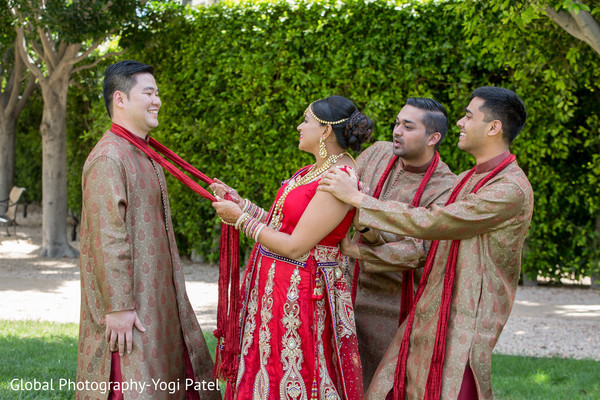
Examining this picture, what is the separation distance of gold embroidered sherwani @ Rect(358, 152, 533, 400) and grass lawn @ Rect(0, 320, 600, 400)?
220 cm

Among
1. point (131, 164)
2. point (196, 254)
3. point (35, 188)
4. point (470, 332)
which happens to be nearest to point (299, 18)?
point (196, 254)

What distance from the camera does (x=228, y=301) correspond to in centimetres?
331

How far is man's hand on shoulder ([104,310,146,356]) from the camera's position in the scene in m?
2.91

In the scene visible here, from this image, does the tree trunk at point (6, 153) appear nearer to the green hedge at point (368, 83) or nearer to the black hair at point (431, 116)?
the green hedge at point (368, 83)

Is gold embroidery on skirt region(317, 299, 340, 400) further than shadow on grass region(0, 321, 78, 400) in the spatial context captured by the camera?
No

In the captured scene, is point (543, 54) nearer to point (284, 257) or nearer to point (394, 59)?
point (394, 59)

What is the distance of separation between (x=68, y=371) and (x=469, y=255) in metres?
3.38

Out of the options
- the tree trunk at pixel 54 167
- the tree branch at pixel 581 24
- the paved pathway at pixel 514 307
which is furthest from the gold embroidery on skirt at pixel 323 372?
the tree trunk at pixel 54 167

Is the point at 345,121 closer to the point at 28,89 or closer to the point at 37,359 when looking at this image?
the point at 37,359

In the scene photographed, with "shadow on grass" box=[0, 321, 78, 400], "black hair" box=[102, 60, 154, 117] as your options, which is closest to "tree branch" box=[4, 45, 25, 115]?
"shadow on grass" box=[0, 321, 78, 400]

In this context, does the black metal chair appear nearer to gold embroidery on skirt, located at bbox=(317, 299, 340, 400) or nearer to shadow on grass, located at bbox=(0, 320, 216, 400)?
shadow on grass, located at bbox=(0, 320, 216, 400)

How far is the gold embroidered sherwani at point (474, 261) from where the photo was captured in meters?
2.66

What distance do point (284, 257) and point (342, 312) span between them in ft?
1.19

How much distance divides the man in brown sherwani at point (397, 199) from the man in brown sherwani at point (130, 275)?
0.89 metres
